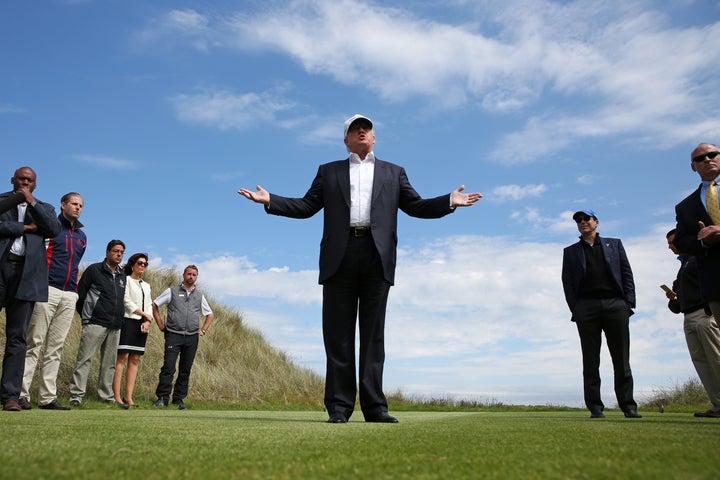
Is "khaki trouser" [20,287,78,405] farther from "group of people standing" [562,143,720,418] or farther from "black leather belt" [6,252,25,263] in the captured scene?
"group of people standing" [562,143,720,418]

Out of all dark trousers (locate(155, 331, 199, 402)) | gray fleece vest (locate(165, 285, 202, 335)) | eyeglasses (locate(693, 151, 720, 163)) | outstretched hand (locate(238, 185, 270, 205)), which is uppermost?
eyeglasses (locate(693, 151, 720, 163))

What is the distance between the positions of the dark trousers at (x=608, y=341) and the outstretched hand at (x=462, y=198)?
330cm

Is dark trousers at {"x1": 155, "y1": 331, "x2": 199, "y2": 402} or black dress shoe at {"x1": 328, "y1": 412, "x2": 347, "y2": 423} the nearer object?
black dress shoe at {"x1": 328, "y1": 412, "x2": 347, "y2": 423}

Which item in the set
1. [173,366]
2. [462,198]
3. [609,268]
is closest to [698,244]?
[462,198]

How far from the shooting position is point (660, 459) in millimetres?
2340

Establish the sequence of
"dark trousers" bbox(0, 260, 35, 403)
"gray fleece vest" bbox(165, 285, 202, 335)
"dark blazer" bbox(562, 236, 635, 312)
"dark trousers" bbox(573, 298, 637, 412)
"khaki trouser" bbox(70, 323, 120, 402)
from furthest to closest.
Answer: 1. "gray fleece vest" bbox(165, 285, 202, 335)
2. "khaki trouser" bbox(70, 323, 120, 402)
3. "dark blazer" bbox(562, 236, 635, 312)
4. "dark trousers" bbox(573, 298, 637, 412)
5. "dark trousers" bbox(0, 260, 35, 403)

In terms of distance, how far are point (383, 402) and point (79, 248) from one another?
5442 mm

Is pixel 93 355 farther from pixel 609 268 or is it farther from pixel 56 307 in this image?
pixel 609 268

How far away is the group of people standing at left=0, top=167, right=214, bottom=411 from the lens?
22.4 ft

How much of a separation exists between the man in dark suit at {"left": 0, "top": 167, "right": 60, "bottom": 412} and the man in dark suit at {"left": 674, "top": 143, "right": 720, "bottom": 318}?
652cm

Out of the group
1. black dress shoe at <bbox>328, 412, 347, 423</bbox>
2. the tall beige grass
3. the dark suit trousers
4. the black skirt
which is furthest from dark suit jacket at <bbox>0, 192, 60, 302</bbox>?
the tall beige grass

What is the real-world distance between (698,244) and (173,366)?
8136mm

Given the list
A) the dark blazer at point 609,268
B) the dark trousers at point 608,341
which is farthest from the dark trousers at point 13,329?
the dark trousers at point 608,341

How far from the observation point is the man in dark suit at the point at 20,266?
6.76 metres
